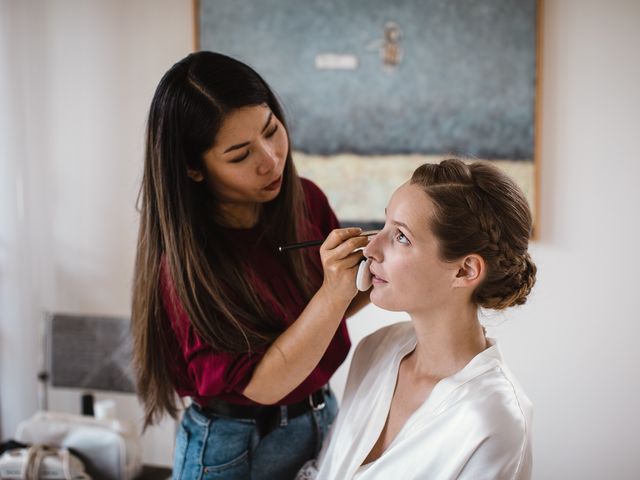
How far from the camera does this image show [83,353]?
7.45 feet

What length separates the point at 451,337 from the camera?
116 cm

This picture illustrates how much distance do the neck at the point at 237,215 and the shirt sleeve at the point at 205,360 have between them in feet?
0.55

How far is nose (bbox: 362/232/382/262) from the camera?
3.63 ft

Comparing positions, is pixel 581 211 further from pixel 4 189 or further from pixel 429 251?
pixel 4 189

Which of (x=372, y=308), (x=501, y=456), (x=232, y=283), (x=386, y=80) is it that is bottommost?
(x=372, y=308)

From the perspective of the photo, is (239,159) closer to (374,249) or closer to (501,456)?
(374,249)

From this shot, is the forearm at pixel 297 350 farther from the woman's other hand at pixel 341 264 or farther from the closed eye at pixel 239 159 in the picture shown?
the closed eye at pixel 239 159

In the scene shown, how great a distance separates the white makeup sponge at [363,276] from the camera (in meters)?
1.08

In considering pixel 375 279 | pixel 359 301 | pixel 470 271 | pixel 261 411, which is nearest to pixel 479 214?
pixel 470 271

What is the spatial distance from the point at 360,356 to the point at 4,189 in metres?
1.85

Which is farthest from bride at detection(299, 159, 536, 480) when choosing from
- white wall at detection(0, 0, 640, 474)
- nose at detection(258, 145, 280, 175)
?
white wall at detection(0, 0, 640, 474)

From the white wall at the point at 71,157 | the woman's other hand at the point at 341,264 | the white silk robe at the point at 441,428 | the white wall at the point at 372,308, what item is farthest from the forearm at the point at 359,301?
the white wall at the point at 71,157

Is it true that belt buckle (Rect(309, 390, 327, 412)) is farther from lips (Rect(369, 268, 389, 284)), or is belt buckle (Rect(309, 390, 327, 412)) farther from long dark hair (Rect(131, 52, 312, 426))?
lips (Rect(369, 268, 389, 284))

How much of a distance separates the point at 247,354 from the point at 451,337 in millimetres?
376
